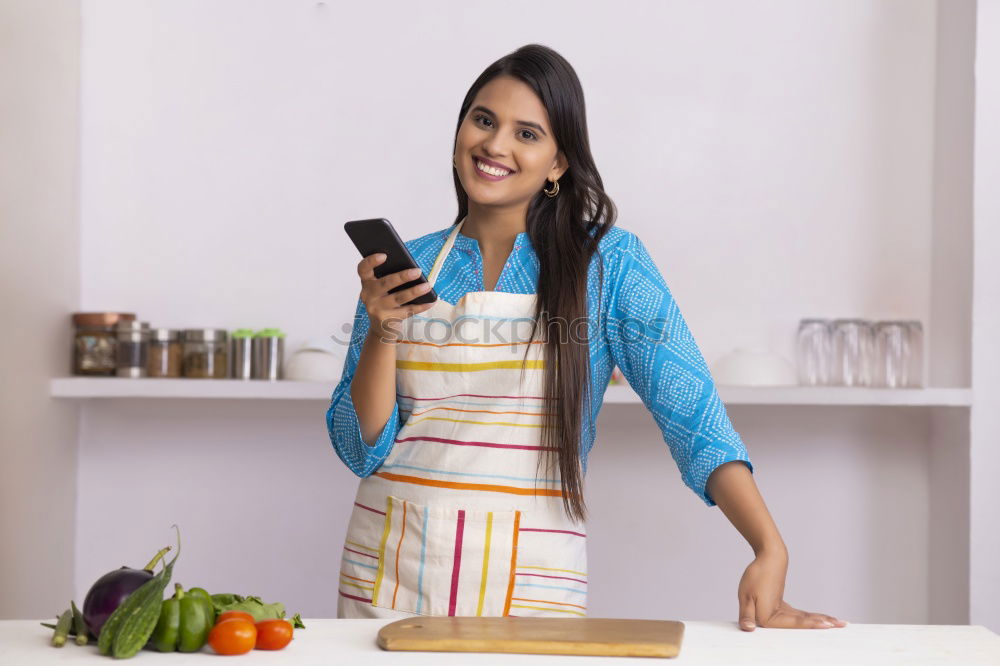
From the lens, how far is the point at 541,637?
3.45 feet

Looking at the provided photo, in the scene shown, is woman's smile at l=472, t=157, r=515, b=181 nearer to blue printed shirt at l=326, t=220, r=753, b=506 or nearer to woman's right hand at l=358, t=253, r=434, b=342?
blue printed shirt at l=326, t=220, r=753, b=506

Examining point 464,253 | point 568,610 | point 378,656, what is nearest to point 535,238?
point 464,253

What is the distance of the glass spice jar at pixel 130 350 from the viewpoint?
7.84ft

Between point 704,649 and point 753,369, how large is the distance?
4.44 feet

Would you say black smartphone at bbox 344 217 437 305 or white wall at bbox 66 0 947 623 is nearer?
black smartphone at bbox 344 217 437 305

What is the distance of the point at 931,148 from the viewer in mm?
2531

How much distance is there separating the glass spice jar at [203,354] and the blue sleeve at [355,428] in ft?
3.25

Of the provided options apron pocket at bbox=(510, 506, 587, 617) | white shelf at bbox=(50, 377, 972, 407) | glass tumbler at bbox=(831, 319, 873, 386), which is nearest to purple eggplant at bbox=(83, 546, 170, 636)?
apron pocket at bbox=(510, 506, 587, 617)

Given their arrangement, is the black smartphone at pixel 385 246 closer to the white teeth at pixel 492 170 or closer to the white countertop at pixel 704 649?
the white teeth at pixel 492 170

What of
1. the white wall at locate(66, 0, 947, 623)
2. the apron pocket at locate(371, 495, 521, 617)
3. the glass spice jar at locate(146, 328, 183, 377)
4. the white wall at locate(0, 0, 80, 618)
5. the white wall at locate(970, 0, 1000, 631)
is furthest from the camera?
the white wall at locate(66, 0, 947, 623)

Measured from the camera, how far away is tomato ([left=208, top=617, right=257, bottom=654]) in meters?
1.02

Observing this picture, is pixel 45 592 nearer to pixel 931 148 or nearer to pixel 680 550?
pixel 680 550

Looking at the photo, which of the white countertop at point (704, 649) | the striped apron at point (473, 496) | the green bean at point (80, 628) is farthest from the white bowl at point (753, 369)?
the green bean at point (80, 628)

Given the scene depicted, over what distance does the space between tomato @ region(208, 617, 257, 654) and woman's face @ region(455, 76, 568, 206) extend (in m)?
0.67
